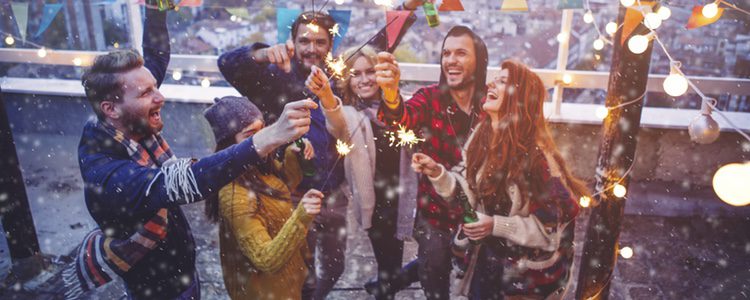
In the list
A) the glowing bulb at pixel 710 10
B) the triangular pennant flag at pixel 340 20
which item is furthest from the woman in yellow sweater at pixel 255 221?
the glowing bulb at pixel 710 10

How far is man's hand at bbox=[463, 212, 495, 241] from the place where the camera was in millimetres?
3156

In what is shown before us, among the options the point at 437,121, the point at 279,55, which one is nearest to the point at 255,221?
the point at 279,55

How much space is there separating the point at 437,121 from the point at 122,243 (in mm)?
1913

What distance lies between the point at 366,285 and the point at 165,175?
2.17m

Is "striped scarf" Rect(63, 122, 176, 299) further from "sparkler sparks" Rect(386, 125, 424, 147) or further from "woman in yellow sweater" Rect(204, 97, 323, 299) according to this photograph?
"sparkler sparks" Rect(386, 125, 424, 147)

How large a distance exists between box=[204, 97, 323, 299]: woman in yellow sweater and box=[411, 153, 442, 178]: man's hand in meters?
0.78

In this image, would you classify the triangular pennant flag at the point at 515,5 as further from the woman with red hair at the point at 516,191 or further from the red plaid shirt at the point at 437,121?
the red plaid shirt at the point at 437,121

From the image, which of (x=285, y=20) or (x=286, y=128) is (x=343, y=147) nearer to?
(x=285, y=20)

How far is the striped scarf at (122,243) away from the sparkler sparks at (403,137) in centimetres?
134

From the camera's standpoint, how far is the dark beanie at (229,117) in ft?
8.64

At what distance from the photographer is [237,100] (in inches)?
107

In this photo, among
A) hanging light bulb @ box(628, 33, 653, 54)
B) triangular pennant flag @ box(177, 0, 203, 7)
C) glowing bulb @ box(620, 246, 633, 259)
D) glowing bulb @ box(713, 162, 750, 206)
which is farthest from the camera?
glowing bulb @ box(620, 246, 633, 259)

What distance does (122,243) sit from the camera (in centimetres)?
255

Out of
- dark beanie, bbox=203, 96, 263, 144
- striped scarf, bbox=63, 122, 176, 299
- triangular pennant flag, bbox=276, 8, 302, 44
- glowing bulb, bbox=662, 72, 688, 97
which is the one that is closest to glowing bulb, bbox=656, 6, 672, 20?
glowing bulb, bbox=662, 72, 688, 97
